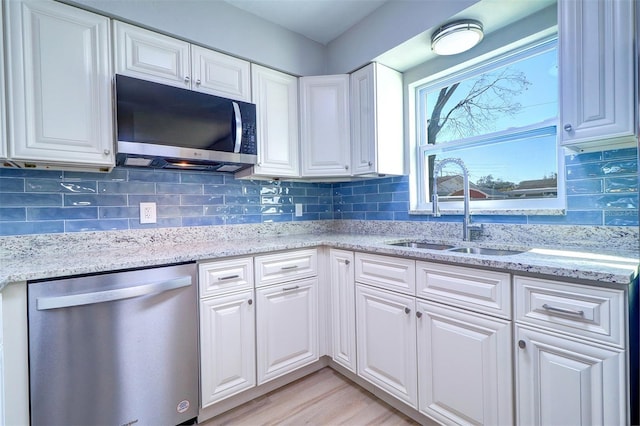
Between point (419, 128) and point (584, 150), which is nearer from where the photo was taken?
point (584, 150)

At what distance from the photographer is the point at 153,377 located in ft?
4.57

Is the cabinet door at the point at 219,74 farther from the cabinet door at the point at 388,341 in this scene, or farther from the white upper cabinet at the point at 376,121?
the cabinet door at the point at 388,341

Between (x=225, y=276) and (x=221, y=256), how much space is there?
117 mm

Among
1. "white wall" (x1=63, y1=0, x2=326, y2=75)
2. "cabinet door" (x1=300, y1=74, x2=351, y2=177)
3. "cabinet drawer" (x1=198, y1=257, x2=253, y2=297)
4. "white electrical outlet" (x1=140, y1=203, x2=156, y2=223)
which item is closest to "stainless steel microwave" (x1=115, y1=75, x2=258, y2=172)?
"white electrical outlet" (x1=140, y1=203, x2=156, y2=223)

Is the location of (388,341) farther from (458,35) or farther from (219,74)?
(219,74)

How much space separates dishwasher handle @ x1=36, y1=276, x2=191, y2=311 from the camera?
3.78 ft

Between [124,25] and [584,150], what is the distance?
7.96ft

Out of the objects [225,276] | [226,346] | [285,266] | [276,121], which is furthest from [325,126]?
[226,346]

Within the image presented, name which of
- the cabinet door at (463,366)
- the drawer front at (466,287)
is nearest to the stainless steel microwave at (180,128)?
the drawer front at (466,287)

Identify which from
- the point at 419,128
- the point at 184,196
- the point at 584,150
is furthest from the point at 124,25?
the point at 584,150

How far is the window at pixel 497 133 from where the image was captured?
1655mm

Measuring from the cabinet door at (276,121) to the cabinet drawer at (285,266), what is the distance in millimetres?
629

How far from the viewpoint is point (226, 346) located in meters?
1.61

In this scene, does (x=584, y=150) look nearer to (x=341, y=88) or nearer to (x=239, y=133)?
(x=341, y=88)
